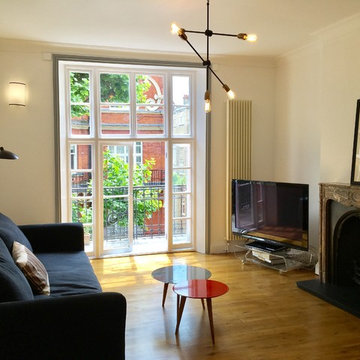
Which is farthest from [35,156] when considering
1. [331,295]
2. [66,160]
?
[331,295]

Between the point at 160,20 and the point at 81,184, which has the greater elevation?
the point at 160,20

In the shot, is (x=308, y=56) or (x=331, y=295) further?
(x=308, y=56)

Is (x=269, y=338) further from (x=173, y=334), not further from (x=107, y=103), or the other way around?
(x=107, y=103)

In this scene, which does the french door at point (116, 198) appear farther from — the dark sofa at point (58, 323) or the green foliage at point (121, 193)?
the dark sofa at point (58, 323)

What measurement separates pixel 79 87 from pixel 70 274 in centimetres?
291

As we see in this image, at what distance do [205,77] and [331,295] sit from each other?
3.25 meters

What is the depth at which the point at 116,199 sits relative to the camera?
17.6 feet

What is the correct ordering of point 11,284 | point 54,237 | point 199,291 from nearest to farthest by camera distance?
1. point 11,284
2. point 199,291
3. point 54,237

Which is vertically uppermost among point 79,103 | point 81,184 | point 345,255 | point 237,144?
point 79,103

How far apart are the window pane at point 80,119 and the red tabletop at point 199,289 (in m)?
2.88

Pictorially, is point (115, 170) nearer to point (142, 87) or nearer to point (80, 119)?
point (80, 119)

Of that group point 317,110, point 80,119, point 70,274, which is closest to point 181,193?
point 80,119

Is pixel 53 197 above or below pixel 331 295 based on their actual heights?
above

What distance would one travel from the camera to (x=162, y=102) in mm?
5441
